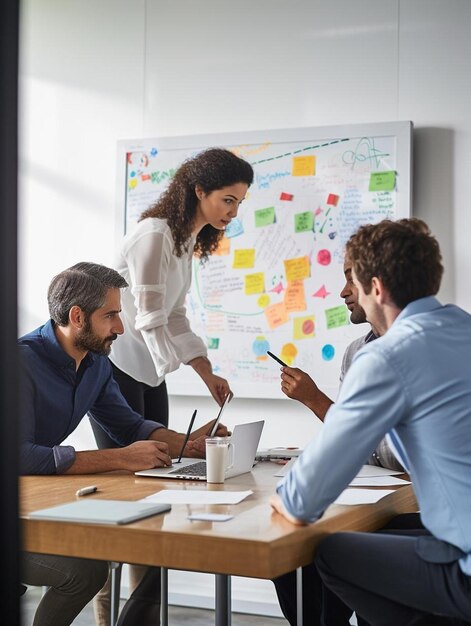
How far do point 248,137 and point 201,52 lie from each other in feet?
1.57

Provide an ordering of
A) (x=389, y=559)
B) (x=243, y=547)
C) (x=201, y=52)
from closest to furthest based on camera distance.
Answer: (x=243, y=547), (x=389, y=559), (x=201, y=52)

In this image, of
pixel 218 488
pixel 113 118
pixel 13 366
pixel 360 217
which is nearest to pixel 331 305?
pixel 360 217

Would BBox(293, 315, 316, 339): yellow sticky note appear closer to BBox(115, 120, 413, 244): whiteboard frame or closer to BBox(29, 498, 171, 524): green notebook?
BBox(115, 120, 413, 244): whiteboard frame

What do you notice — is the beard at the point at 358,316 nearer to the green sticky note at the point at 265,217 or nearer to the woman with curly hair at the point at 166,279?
the woman with curly hair at the point at 166,279

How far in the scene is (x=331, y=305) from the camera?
135 inches

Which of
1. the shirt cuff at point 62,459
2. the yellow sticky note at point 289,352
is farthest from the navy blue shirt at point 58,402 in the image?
the yellow sticky note at point 289,352

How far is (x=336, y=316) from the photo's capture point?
11.2 feet

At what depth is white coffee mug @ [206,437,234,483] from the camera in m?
1.97

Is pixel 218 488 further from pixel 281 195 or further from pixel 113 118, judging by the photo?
pixel 113 118

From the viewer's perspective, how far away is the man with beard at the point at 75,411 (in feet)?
6.71

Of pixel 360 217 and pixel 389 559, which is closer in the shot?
pixel 389 559

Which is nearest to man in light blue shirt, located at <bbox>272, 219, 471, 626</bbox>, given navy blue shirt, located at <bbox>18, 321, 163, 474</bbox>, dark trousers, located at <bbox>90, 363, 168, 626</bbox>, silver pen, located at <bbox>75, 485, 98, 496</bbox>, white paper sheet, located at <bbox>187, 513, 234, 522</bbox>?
white paper sheet, located at <bbox>187, 513, 234, 522</bbox>

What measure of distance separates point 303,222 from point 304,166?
0.23 metres

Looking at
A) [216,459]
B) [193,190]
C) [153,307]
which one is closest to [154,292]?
[153,307]
